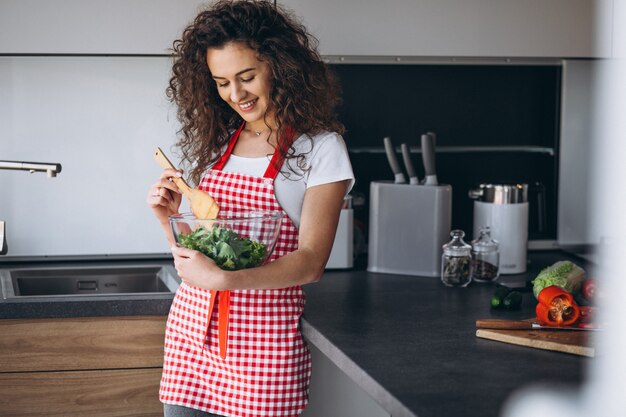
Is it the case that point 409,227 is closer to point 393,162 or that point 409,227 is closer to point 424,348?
point 393,162

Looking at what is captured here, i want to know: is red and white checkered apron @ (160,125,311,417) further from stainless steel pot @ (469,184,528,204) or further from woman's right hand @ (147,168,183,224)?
stainless steel pot @ (469,184,528,204)

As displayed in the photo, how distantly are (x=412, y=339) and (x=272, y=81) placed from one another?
21.4 inches

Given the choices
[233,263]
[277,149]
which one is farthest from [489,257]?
[233,263]

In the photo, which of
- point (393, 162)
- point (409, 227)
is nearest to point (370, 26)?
point (393, 162)

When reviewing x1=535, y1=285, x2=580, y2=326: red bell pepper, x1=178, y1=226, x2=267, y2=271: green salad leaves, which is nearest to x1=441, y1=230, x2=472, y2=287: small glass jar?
x1=535, y1=285, x2=580, y2=326: red bell pepper

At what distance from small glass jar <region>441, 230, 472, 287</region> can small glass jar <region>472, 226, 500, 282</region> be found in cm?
5

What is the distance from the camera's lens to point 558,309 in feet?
5.14

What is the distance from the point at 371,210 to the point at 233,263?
94cm

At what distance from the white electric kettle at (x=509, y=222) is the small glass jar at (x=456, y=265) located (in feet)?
0.66

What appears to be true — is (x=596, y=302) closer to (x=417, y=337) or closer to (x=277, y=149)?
(x=417, y=337)

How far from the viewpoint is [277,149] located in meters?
1.59

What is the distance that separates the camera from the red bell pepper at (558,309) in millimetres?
1558

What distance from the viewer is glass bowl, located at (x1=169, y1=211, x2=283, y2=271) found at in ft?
4.64

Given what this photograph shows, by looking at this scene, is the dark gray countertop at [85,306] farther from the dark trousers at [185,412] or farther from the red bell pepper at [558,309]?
the red bell pepper at [558,309]
